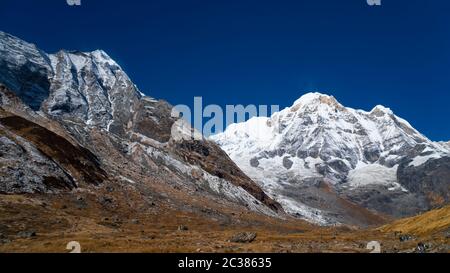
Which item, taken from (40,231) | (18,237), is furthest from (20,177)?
(18,237)

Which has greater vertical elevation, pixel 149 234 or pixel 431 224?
pixel 431 224

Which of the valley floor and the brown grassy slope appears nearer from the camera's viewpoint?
the valley floor

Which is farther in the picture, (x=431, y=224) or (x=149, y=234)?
(x=149, y=234)

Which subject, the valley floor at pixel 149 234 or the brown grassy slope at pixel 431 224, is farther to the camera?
the brown grassy slope at pixel 431 224

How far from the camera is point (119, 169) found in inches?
7830

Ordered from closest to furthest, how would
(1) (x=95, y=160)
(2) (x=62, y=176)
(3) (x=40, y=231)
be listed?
1. (3) (x=40, y=231)
2. (2) (x=62, y=176)
3. (1) (x=95, y=160)
